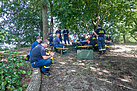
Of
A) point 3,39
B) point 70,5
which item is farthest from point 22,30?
point 3,39

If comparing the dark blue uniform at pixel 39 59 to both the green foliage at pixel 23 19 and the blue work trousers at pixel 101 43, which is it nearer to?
the blue work trousers at pixel 101 43

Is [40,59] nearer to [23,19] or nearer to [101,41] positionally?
[101,41]

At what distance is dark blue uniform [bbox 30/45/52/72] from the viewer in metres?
3.90

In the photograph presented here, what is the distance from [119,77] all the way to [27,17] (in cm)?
1402

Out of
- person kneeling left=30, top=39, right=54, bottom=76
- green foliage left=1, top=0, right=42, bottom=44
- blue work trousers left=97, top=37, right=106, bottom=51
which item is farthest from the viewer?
green foliage left=1, top=0, right=42, bottom=44

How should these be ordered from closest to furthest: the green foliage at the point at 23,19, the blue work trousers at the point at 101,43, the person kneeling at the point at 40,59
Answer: the person kneeling at the point at 40,59 < the blue work trousers at the point at 101,43 < the green foliage at the point at 23,19

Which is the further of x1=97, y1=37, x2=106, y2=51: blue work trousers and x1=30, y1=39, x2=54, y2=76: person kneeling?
x1=97, y1=37, x2=106, y2=51: blue work trousers

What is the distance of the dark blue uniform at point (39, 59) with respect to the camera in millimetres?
3896

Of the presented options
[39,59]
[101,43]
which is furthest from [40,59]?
[101,43]

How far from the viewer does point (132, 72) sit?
13.1ft

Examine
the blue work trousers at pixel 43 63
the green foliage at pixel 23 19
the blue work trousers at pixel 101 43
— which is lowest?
the blue work trousers at pixel 43 63

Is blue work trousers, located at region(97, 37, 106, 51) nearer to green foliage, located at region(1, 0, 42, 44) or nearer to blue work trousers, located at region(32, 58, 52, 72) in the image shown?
blue work trousers, located at region(32, 58, 52, 72)

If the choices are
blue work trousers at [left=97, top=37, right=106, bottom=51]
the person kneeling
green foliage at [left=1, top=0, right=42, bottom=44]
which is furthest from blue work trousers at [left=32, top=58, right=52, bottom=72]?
green foliage at [left=1, top=0, right=42, bottom=44]

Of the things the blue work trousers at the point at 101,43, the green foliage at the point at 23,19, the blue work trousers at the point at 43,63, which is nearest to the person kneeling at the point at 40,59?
the blue work trousers at the point at 43,63
